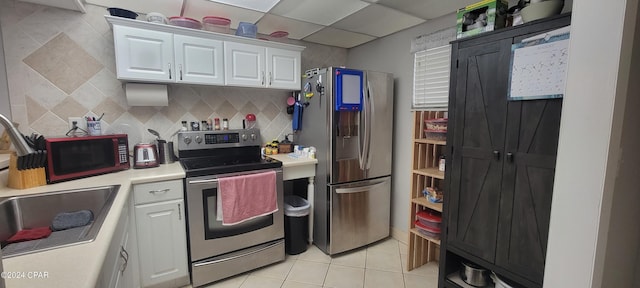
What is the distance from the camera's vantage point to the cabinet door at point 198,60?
2.12 metres

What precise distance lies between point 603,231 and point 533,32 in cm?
100

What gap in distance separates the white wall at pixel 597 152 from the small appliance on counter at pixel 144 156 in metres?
2.50

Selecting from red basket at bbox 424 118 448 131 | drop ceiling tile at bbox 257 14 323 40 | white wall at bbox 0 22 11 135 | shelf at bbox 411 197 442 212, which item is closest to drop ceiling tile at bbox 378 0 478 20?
drop ceiling tile at bbox 257 14 323 40

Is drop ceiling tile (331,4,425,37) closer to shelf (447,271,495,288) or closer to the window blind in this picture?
the window blind

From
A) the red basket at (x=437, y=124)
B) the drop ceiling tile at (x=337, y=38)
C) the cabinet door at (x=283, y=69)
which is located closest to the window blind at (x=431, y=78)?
the red basket at (x=437, y=124)

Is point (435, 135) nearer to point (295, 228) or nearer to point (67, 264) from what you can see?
point (295, 228)

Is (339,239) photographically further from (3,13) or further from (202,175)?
(3,13)

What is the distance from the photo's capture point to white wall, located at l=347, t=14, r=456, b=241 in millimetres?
2663

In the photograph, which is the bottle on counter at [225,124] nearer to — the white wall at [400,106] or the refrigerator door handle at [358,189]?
the refrigerator door handle at [358,189]

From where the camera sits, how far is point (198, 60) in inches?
86.4

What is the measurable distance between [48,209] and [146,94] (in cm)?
106

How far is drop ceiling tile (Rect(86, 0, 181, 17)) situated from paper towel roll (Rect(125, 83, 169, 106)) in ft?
2.03

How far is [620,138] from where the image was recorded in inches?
37.1

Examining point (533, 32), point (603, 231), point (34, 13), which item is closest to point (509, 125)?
point (533, 32)
